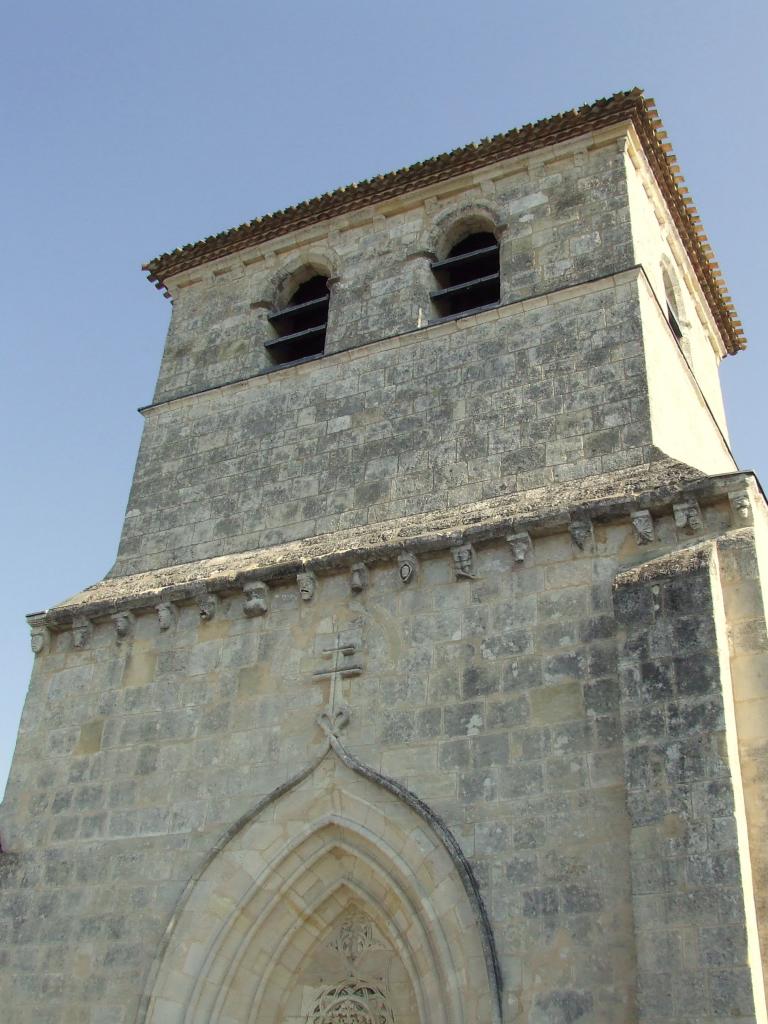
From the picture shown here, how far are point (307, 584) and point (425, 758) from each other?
5.45 ft

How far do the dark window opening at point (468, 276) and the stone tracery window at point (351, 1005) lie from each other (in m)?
5.50

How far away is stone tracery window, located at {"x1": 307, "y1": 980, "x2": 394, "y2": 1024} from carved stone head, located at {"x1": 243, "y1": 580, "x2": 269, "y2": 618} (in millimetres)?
2591

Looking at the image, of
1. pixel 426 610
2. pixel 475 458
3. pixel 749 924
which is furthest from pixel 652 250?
pixel 749 924

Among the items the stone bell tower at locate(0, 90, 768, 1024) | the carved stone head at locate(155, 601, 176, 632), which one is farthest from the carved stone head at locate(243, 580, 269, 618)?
the carved stone head at locate(155, 601, 176, 632)

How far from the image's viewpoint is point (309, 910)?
740 centimetres

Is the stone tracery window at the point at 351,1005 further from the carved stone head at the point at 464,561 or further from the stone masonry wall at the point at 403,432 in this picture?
the stone masonry wall at the point at 403,432

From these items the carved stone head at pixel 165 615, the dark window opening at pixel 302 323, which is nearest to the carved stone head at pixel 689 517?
the carved stone head at pixel 165 615

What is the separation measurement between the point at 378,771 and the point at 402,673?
0.68m

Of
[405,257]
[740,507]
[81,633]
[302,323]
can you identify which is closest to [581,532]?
[740,507]

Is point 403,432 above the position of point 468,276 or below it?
below

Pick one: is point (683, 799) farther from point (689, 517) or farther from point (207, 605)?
point (207, 605)

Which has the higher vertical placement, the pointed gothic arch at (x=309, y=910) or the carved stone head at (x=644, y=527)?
the carved stone head at (x=644, y=527)

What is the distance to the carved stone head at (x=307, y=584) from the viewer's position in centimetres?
822

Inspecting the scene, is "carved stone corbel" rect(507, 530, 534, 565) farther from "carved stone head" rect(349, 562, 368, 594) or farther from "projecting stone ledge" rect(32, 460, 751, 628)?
"carved stone head" rect(349, 562, 368, 594)
